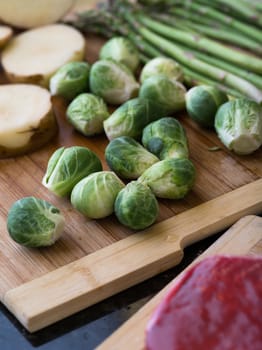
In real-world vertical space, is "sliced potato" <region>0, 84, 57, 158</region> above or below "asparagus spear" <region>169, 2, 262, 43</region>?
above

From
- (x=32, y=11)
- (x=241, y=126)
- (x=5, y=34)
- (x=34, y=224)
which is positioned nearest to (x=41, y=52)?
(x=5, y=34)

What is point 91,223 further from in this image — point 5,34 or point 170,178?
point 5,34

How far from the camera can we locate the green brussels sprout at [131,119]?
313 cm

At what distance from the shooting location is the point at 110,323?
2371mm

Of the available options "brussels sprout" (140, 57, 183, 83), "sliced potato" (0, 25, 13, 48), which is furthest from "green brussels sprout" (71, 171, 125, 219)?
"sliced potato" (0, 25, 13, 48)

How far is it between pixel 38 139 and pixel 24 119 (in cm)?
11

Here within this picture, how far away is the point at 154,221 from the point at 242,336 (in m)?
0.82

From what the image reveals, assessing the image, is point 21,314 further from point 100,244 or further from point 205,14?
point 205,14

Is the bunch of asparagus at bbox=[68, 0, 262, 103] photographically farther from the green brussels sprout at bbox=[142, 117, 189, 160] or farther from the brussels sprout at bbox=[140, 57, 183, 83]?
the green brussels sprout at bbox=[142, 117, 189, 160]

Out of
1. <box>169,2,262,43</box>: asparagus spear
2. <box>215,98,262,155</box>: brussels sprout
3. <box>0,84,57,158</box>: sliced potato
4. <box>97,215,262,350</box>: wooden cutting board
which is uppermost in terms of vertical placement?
<box>0,84,57,158</box>: sliced potato

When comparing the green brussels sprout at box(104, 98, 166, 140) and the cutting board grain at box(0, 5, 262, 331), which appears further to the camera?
the green brussels sprout at box(104, 98, 166, 140)

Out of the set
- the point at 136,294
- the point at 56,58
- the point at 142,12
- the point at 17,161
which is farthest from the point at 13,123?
the point at 142,12

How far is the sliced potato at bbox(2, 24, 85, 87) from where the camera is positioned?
Answer: 11.9 ft

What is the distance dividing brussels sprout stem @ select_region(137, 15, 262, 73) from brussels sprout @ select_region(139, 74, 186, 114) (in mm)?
408
